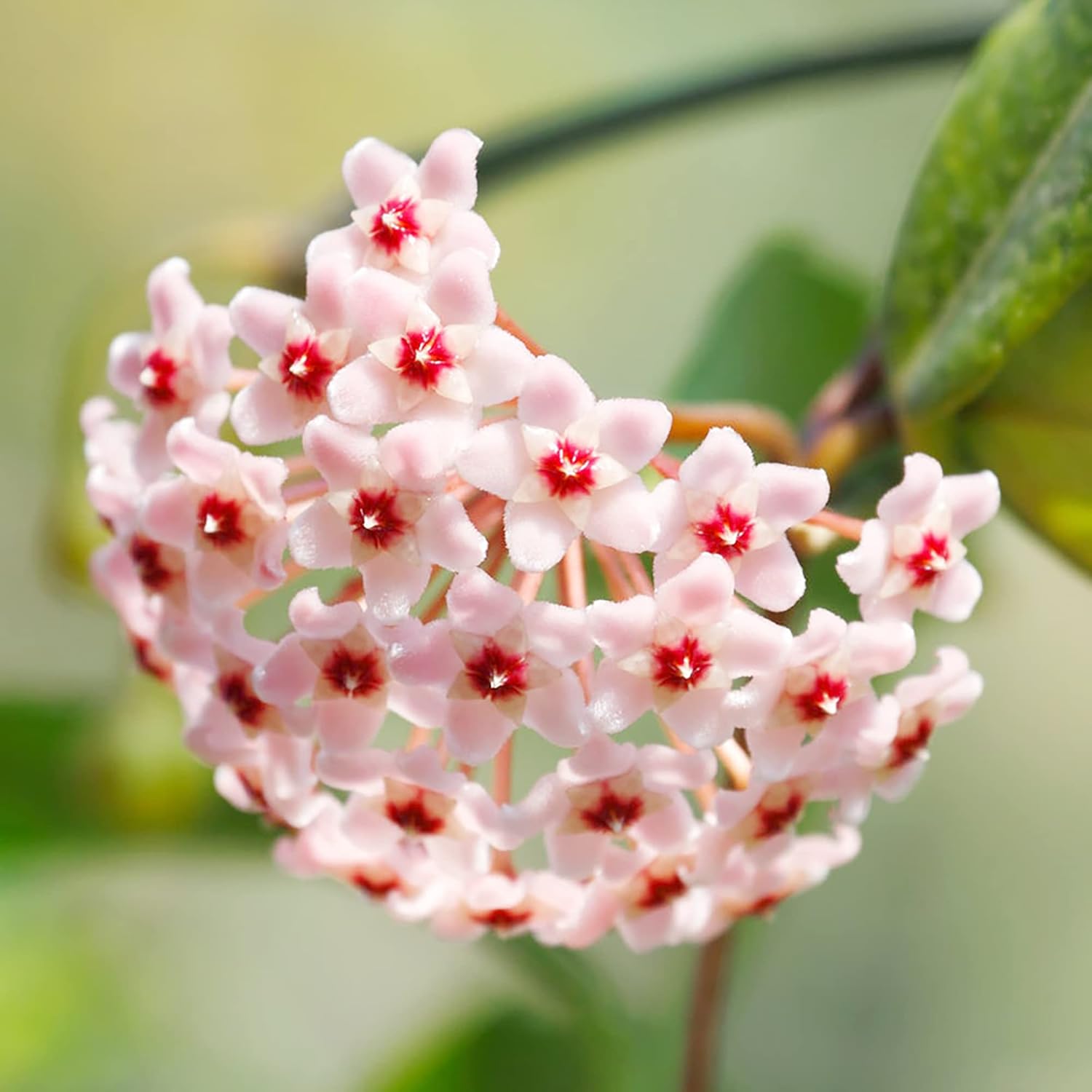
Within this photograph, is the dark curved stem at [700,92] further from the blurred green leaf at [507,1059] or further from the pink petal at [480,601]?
the blurred green leaf at [507,1059]

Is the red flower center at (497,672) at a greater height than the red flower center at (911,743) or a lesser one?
greater

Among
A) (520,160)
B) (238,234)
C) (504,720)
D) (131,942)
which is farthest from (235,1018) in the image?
(504,720)

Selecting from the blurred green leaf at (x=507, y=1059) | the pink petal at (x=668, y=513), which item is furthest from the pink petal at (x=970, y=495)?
the blurred green leaf at (x=507, y=1059)

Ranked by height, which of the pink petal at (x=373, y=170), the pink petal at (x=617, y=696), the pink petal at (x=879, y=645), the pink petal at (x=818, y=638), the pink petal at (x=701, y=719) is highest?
the pink petal at (x=373, y=170)

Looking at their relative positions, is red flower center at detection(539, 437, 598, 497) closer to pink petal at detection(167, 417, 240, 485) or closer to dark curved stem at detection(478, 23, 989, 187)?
pink petal at detection(167, 417, 240, 485)

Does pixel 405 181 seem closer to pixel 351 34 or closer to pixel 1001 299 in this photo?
pixel 1001 299

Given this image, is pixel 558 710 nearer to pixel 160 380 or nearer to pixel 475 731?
pixel 475 731
